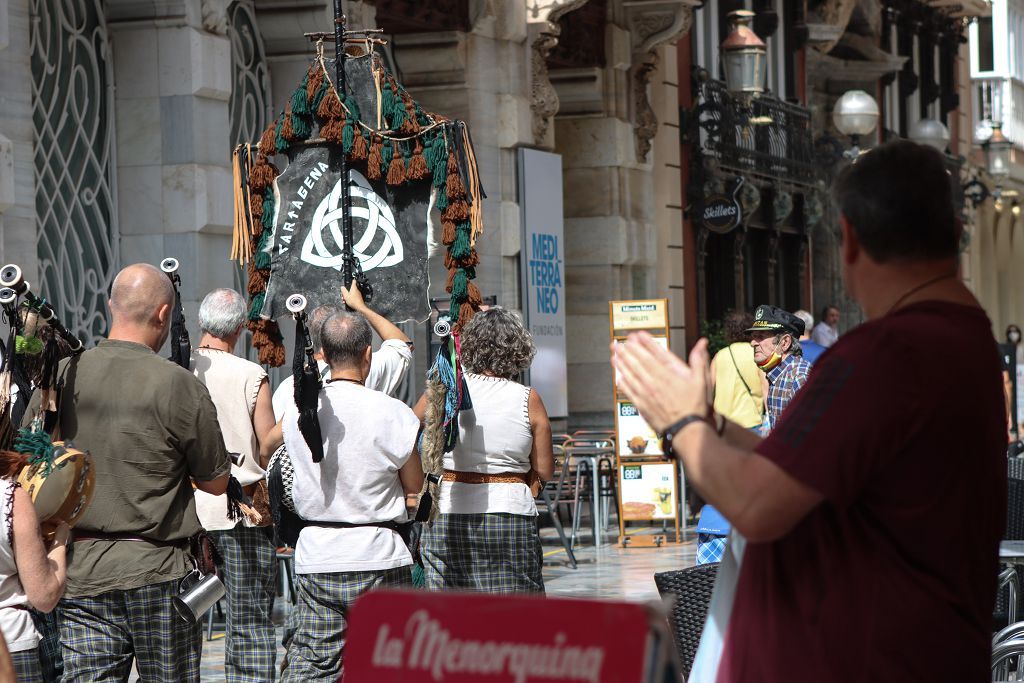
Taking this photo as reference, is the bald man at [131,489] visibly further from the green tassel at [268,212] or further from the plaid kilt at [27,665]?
the green tassel at [268,212]

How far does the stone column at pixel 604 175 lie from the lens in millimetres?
18094

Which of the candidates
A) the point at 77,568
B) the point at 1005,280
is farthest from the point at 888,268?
the point at 1005,280

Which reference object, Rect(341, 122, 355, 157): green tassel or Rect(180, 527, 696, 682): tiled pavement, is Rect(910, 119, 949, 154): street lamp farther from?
Rect(341, 122, 355, 157): green tassel

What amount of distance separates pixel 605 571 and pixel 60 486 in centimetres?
826

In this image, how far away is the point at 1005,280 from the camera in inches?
1524

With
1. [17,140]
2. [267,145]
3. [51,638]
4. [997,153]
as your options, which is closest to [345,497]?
[51,638]

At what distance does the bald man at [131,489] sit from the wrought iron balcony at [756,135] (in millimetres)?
15128

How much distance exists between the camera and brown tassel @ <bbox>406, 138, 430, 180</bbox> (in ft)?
25.1

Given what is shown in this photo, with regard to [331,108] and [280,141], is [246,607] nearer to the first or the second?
[280,141]

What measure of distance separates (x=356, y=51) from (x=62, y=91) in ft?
11.5

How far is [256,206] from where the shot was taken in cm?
800

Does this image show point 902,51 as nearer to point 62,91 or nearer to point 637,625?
point 62,91

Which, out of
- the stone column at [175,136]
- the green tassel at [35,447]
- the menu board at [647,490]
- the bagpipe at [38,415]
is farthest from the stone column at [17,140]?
the menu board at [647,490]

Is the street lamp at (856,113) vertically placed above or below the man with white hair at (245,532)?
above
